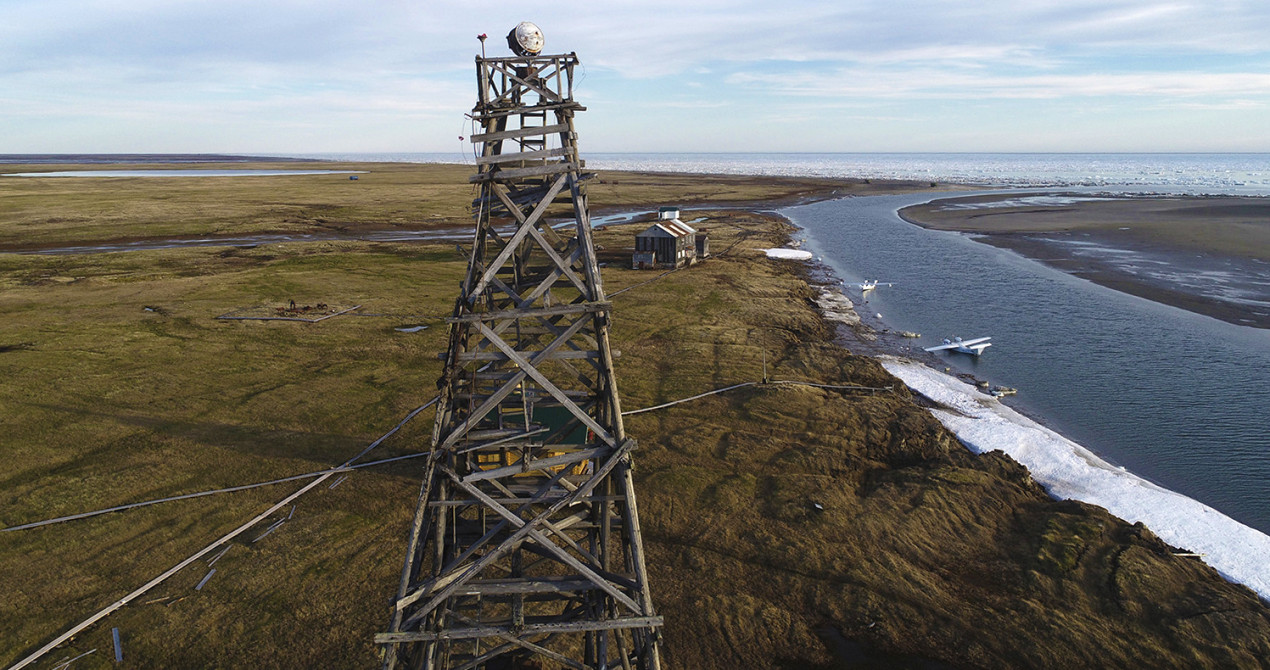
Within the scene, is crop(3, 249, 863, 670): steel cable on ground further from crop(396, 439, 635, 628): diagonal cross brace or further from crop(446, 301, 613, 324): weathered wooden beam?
crop(446, 301, 613, 324): weathered wooden beam

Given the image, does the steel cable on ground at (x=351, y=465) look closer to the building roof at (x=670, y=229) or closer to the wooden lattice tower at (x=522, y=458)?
the wooden lattice tower at (x=522, y=458)

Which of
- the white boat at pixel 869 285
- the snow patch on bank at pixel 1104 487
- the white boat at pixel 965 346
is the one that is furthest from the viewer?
the white boat at pixel 869 285

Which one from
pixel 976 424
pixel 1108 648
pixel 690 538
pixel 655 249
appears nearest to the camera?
pixel 1108 648

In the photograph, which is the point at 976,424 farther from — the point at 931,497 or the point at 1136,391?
the point at 1136,391

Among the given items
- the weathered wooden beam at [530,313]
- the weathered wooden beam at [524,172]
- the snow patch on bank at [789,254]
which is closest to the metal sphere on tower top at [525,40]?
the weathered wooden beam at [524,172]

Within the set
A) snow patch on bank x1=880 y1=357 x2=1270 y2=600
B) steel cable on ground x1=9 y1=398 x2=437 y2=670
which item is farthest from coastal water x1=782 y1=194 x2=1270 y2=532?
steel cable on ground x1=9 y1=398 x2=437 y2=670

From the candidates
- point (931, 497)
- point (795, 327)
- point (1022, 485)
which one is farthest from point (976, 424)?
point (795, 327)

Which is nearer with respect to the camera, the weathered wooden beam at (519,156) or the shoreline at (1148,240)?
the weathered wooden beam at (519,156)
